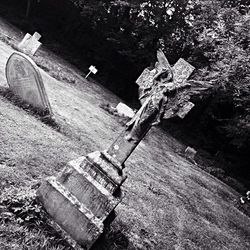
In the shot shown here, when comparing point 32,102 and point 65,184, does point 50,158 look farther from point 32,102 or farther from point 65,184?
point 32,102

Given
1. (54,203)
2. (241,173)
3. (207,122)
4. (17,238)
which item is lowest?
(17,238)

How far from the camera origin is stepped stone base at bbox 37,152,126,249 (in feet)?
12.5

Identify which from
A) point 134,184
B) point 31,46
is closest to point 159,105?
point 134,184

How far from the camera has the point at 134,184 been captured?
7070 mm

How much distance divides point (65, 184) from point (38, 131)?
2828 mm

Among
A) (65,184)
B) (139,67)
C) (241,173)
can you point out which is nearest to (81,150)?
(65,184)

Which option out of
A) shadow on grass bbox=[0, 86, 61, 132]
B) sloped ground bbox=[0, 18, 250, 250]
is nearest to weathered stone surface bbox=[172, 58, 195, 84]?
sloped ground bbox=[0, 18, 250, 250]

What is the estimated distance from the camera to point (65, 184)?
4.04 m

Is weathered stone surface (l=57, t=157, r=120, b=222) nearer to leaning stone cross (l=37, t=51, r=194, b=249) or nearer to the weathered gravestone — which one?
leaning stone cross (l=37, t=51, r=194, b=249)

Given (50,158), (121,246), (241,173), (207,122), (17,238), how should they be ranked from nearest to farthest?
(17,238), (121,246), (50,158), (241,173), (207,122)

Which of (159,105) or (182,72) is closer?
(159,105)

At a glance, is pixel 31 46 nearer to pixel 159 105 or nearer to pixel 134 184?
pixel 134 184

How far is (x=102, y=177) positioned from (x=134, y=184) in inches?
120

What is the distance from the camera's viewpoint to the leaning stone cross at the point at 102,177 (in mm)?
3824
